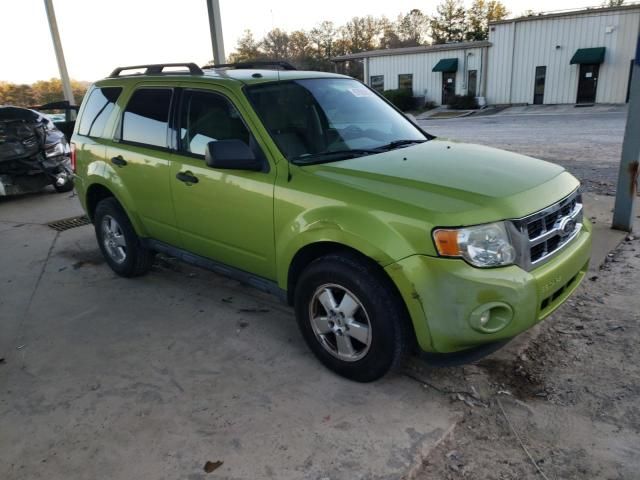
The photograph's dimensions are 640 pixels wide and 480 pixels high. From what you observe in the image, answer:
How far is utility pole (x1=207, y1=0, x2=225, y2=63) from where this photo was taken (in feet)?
24.3

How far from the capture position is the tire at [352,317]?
2832 millimetres

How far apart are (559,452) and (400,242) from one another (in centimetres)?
128

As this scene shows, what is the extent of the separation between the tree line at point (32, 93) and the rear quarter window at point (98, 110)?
37.6ft

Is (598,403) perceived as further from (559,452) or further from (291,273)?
(291,273)

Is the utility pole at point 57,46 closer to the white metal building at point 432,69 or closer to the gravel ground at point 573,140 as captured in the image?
the gravel ground at point 573,140

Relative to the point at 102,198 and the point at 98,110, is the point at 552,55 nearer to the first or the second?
the point at 98,110

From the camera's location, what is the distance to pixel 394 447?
8.54 ft

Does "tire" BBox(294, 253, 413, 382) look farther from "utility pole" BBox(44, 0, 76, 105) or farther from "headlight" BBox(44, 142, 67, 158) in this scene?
"utility pole" BBox(44, 0, 76, 105)

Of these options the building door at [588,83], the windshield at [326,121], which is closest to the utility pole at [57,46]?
the windshield at [326,121]

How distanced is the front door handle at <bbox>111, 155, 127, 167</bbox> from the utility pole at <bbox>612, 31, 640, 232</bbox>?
16.0 ft

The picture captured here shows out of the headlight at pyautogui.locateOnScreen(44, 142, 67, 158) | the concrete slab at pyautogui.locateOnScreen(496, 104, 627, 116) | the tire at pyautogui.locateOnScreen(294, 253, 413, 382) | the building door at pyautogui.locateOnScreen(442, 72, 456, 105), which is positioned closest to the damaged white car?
the headlight at pyautogui.locateOnScreen(44, 142, 67, 158)

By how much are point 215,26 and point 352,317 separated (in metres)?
5.93

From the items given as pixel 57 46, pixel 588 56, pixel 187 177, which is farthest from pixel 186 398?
pixel 588 56

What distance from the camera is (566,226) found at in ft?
10.1
